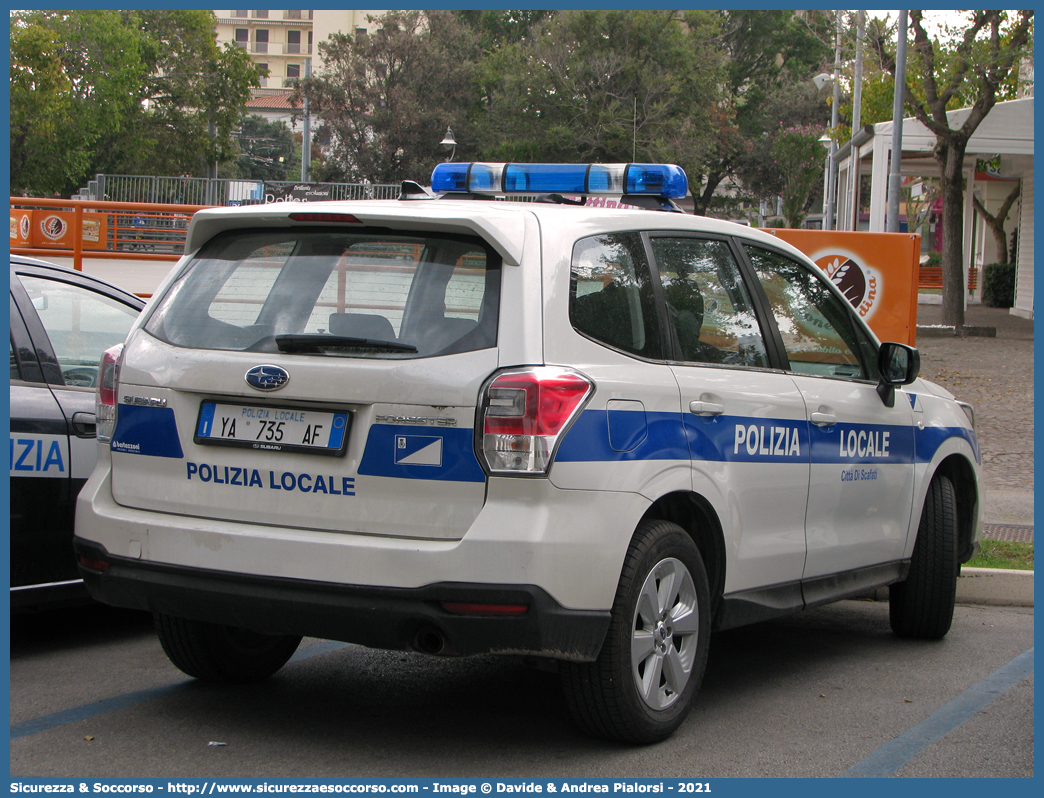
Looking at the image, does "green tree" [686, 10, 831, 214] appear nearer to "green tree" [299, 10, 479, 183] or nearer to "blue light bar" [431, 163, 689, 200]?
"green tree" [299, 10, 479, 183]

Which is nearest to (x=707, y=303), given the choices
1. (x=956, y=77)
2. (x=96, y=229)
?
(x=96, y=229)

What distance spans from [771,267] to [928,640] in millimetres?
2017

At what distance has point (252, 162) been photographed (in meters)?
86.4

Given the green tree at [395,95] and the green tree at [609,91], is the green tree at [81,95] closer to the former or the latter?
the green tree at [395,95]

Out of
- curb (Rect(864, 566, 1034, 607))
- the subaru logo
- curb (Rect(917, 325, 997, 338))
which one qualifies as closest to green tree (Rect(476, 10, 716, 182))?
curb (Rect(917, 325, 997, 338))

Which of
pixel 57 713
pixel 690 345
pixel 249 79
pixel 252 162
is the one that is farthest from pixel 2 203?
pixel 252 162

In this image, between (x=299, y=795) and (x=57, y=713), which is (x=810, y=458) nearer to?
(x=299, y=795)

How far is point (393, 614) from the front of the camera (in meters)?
3.52

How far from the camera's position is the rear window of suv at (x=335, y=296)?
146 inches

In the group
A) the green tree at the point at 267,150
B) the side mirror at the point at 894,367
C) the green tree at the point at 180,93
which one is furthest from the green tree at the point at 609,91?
the side mirror at the point at 894,367

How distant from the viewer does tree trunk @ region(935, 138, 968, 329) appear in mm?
22516

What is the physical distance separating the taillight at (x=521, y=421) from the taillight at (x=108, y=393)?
1376 millimetres

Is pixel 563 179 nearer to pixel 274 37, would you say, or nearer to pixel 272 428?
pixel 272 428

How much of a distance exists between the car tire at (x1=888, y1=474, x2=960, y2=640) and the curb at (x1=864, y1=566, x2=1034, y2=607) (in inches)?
31.2
